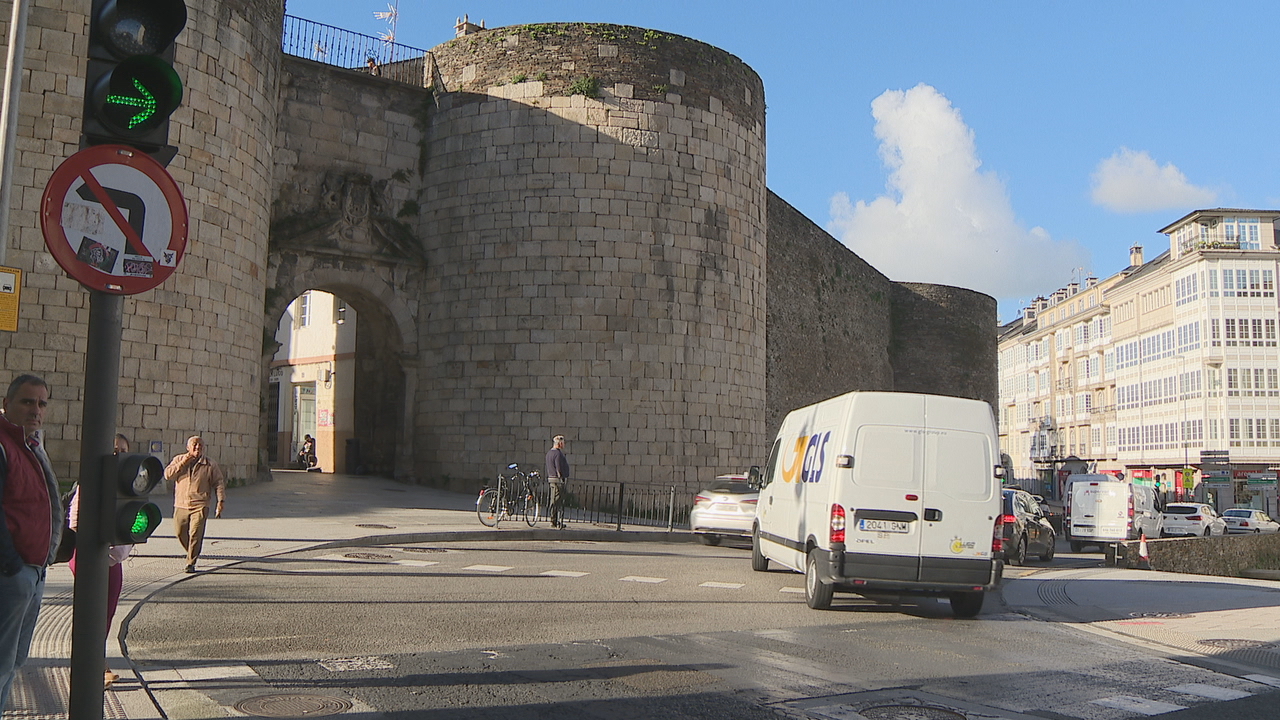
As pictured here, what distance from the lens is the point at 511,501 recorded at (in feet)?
57.9

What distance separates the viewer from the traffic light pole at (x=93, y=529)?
4.09 metres

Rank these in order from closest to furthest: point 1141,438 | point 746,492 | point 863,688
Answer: point 863,688
point 746,492
point 1141,438

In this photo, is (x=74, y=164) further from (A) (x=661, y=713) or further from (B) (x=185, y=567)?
(B) (x=185, y=567)

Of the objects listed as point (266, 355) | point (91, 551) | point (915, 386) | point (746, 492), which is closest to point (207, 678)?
point (91, 551)

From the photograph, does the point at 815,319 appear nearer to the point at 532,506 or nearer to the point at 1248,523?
the point at 1248,523

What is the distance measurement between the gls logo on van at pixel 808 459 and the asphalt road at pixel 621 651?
46.8 inches

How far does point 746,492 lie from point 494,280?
8.05m

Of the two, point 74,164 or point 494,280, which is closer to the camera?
point 74,164

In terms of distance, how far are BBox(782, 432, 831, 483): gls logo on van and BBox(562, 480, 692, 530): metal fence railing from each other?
9.05m

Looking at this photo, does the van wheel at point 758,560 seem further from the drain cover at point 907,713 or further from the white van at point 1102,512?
the white van at point 1102,512

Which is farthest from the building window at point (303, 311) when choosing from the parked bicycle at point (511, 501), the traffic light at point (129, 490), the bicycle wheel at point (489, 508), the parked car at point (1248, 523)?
the parked car at point (1248, 523)

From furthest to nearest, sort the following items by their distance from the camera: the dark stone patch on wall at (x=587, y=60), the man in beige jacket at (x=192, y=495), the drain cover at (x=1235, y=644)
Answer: the dark stone patch on wall at (x=587, y=60), the man in beige jacket at (x=192, y=495), the drain cover at (x=1235, y=644)

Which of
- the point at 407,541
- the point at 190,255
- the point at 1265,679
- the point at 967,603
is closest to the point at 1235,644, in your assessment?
the point at 1265,679

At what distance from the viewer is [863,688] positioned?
6.32 meters
